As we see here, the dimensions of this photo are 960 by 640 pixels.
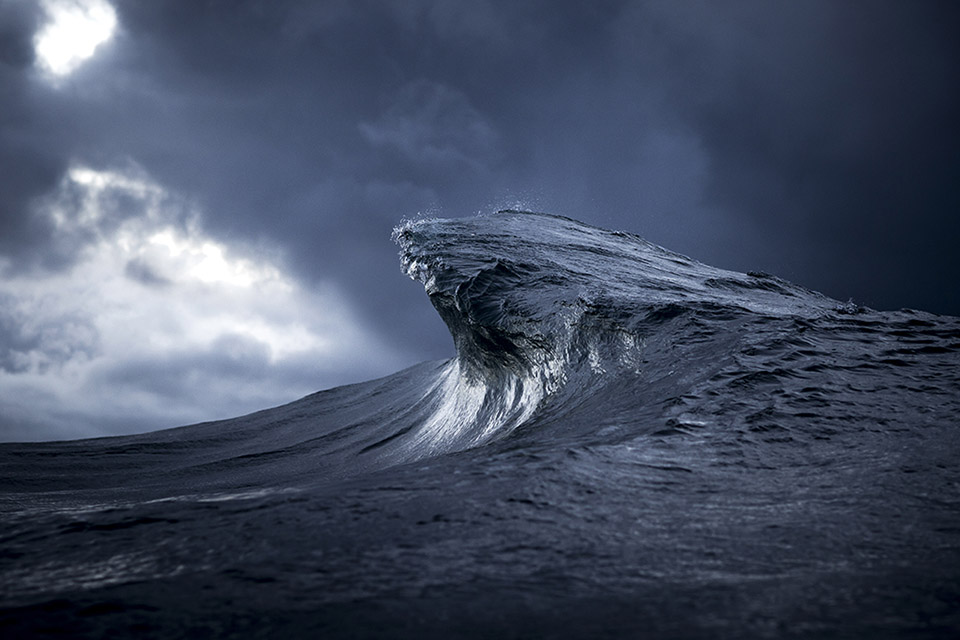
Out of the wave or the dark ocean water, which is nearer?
the dark ocean water

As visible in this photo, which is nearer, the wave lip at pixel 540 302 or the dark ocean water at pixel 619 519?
the dark ocean water at pixel 619 519

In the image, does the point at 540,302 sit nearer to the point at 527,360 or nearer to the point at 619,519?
the point at 527,360

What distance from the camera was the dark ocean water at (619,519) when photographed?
1.62 meters

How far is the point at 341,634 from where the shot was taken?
60.7 inches

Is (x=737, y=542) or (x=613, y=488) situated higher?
(x=613, y=488)

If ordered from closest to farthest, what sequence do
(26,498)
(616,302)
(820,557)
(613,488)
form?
(820,557)
(613,488)
(616,302)
(26,498)

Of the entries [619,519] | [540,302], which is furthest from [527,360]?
[619,519]

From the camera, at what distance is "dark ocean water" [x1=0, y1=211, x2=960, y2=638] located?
1.62 metres

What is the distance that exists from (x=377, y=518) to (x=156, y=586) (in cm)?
64

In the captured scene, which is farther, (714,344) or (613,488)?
(714,344)

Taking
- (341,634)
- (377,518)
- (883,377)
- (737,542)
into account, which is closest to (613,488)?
(737,542)

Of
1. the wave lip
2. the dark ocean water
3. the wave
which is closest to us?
the dark ocean water

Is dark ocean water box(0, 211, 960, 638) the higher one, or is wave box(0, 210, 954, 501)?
wave box(0, 210, 954, 501)

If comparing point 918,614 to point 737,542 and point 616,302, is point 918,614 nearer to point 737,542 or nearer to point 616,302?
point 737,542
